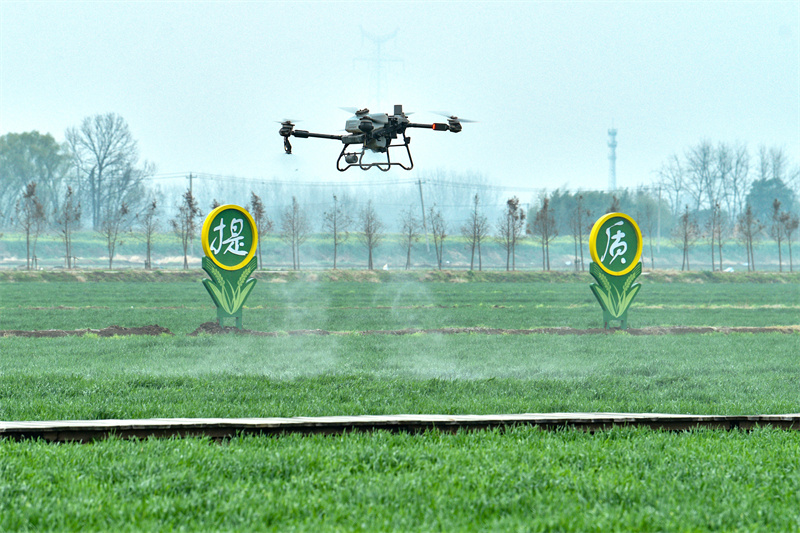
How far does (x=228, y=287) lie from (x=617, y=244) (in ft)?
35.3

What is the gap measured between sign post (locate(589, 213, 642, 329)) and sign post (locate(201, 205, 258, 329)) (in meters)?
9.46

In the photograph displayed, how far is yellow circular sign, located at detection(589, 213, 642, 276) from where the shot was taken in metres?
20.5

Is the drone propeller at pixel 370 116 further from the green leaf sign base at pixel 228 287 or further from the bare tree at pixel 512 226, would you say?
the bare tree at pixel 512 226

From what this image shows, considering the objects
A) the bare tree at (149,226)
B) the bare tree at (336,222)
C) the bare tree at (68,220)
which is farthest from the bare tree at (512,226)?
the bare tree at (68,220)

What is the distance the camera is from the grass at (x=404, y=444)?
15.4 feet

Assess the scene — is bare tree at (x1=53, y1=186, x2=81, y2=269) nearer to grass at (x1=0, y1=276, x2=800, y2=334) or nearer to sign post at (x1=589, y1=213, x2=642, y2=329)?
grass at (x1=0, y1=276, x2=800, y2=334)

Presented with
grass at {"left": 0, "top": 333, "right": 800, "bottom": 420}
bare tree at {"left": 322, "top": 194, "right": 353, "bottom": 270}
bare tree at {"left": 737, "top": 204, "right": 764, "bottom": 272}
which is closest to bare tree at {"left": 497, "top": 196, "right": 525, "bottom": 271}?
bare tree at {"left": 322, "top": 194, "right": 353, "bottom": 270}

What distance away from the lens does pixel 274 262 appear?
77.6m

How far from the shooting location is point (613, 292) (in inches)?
818

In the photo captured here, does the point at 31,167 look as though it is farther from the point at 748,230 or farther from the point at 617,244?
the point at 617,244

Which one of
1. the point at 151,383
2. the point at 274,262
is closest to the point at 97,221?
the point at 274,262

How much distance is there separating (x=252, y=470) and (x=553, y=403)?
4423 millimetres

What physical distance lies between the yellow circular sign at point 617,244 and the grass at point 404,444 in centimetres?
316

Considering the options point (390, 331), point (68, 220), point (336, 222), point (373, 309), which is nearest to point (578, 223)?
point (336, 222)
